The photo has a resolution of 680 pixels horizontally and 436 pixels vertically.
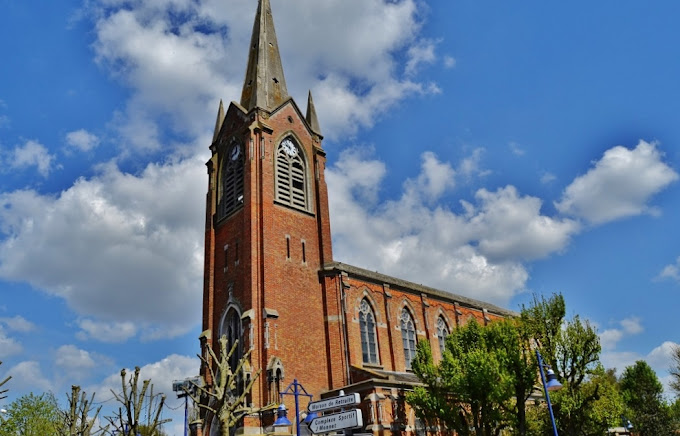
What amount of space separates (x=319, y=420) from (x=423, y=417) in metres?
15.2

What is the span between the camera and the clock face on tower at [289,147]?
3703cm

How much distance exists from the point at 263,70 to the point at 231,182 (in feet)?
31.5

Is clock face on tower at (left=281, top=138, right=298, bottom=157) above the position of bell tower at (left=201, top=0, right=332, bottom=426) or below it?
above

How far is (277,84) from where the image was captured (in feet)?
135

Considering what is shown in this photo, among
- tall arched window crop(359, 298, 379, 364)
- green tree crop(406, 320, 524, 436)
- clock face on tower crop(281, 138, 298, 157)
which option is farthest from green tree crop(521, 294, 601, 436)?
clock face on tower crop(281, 138, 298, 157)

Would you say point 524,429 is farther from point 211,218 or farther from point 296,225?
point 211,218

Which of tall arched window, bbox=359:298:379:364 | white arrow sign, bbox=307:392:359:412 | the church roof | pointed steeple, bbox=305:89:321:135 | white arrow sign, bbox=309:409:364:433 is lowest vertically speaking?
white arrow sign, bbox=309:409:364:433

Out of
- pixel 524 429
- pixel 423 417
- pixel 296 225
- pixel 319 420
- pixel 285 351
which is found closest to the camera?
pixel 319 420

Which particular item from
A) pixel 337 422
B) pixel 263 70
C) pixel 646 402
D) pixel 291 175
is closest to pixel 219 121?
pixel 263 70

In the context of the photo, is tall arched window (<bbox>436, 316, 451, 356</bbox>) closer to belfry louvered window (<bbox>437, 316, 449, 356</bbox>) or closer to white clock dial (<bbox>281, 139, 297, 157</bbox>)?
belfry louvered window (<bbox>437, 316, 449, 356</bbox>)

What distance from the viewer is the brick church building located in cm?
2905

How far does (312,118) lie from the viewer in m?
40.8

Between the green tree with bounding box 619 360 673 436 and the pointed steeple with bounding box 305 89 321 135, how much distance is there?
3109 cm

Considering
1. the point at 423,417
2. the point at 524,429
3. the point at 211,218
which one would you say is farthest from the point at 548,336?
the point at 211,218
